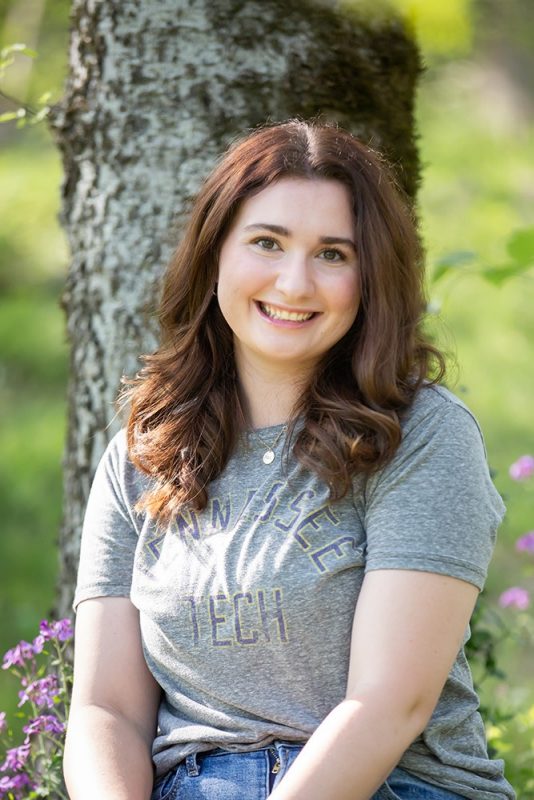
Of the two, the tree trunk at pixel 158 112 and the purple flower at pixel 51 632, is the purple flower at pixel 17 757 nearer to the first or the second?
the purple flower at pixel 51 632

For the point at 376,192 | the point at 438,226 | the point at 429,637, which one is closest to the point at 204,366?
the point at 376,192

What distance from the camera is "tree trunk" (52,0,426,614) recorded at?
268cm

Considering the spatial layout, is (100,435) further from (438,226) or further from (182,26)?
(438,226)

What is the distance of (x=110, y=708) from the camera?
2113 mm

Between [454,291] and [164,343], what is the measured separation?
5248 millimetres

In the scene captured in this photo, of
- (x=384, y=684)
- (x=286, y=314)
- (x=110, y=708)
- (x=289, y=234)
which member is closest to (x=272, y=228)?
(x=289, y=234)

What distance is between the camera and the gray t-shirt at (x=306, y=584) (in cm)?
189

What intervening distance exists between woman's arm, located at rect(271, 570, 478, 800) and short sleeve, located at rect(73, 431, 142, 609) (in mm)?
517

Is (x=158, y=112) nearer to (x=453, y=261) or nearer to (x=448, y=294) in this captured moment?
(x=453, y=261)

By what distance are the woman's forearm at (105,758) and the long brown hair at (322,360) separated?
1.26ft

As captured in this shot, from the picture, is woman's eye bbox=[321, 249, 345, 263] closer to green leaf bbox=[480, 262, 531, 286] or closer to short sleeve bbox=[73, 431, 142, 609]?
short sleeve bbox=[73, 431, 142, 609]

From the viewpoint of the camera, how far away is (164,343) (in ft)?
7.90

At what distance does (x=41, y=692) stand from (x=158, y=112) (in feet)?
4.37

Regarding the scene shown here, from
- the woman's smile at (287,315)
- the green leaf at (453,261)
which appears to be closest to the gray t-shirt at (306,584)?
the woman's smile at (287,315)
